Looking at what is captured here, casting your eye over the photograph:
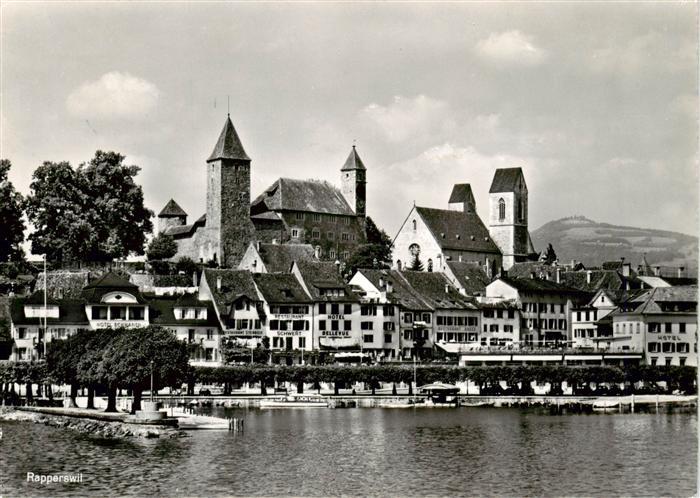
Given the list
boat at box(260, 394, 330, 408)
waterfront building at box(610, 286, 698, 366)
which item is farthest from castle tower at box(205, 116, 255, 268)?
boat at box(260, 394, 330, 408)

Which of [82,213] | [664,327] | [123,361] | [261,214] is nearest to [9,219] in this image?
[82,213]

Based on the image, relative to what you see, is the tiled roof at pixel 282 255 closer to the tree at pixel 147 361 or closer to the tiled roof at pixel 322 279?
the tiled roof at pixel 322 279

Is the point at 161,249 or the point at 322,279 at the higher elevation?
the point at 161,249

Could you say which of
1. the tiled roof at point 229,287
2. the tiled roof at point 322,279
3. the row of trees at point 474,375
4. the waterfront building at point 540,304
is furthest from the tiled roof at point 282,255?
the row of trees at point 474,375

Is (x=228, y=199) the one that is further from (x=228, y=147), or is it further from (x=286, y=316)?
(x=286, y=316)

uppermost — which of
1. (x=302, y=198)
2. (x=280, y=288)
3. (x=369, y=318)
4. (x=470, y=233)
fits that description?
(x=302, y=198)

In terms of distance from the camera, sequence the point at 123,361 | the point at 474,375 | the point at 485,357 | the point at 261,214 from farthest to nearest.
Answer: the point at 261,214 → the point at 485,357 → the point at 474,375 → the point at 123,361
